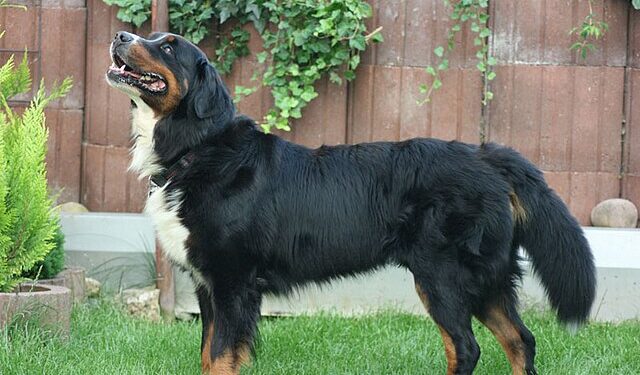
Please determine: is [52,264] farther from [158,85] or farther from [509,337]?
[509,337]

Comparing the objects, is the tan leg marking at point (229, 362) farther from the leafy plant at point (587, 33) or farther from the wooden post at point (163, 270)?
the leafy plant at point (587, 33)

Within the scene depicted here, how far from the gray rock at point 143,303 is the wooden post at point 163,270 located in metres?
0.07

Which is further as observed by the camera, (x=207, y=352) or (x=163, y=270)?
(x=163, y=270)

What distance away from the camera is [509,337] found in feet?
16.7

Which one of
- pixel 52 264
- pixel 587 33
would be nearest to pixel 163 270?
pixel 52 264

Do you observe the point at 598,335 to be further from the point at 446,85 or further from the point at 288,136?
the point at 288,136

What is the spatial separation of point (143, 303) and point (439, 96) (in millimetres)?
2515

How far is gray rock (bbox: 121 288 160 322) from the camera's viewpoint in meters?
6.53

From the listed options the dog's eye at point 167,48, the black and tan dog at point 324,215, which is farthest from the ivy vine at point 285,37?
the dog's eye at point 167,48

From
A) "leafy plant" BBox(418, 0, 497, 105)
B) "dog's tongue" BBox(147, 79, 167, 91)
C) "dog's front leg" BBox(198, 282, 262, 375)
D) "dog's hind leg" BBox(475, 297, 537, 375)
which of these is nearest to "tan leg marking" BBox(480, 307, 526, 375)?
"dog's hind leg" BBox(475, 297, 537, 375)

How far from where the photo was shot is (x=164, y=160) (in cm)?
504

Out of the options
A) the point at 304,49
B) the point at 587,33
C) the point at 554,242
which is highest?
the point at 587,33

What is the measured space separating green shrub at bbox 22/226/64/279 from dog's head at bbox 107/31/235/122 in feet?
4.83

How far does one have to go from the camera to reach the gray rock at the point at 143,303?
6531 mm
